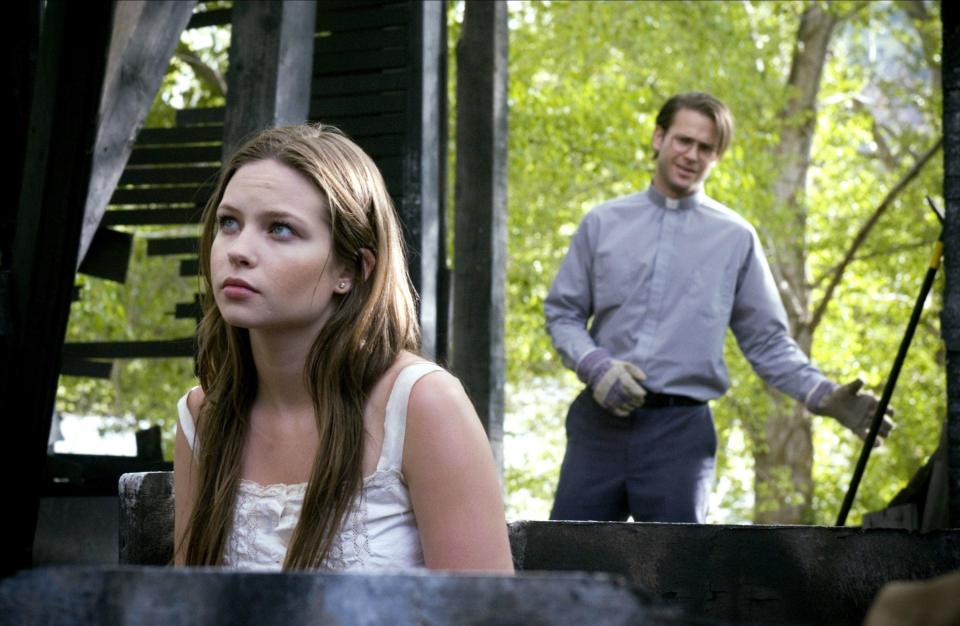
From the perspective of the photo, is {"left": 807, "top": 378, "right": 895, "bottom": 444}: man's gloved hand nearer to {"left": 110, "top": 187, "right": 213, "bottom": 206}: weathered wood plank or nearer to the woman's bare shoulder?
the woman's bare shoulder

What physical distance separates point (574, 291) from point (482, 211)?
1.75 meters

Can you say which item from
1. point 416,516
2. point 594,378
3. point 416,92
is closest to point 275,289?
point 416,516

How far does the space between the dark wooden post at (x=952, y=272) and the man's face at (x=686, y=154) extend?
0.97 m

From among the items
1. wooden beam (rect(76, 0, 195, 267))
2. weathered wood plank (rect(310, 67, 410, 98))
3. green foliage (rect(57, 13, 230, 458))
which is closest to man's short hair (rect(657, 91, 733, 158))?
weathered wood plank (rect(310, 67, 410, 98))

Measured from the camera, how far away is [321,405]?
2.21 meters

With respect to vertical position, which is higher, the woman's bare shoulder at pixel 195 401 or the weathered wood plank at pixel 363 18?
the weathered wood plank at pixel 363 18

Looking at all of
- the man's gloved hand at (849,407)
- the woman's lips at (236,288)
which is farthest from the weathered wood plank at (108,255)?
the woman's lips at (236,288)

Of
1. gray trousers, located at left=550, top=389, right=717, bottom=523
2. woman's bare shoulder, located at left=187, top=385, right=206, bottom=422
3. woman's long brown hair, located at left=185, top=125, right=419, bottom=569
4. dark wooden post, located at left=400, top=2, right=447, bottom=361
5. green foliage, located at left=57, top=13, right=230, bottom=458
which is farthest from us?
green foliage, located at left=57, top=13, right=230, bottom=458

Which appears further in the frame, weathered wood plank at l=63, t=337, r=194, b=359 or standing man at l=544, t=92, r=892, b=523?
weathered wood plank at l=63, t=337, r=194, b=359

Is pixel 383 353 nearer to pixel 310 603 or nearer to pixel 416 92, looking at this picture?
Answer: pixel 310 603

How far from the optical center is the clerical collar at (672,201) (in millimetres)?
4809

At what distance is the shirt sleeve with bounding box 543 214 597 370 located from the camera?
188 inches

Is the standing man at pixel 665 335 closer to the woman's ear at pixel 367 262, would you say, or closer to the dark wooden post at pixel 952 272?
the dark wooden post at pixel 952 272

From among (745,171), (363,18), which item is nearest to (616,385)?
(363,18)
